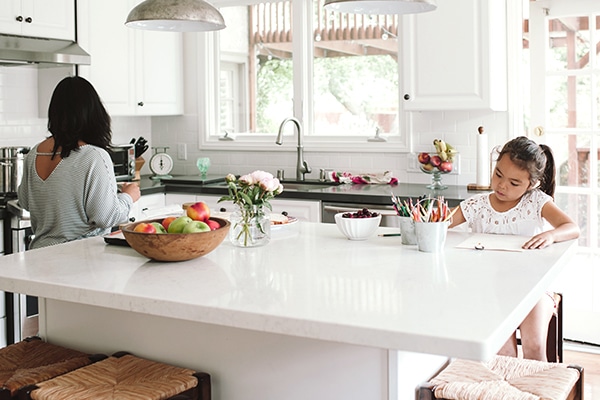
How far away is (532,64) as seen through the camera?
15.1ft

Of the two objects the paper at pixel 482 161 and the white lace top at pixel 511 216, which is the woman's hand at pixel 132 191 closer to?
the white lace top at pixel 511 216

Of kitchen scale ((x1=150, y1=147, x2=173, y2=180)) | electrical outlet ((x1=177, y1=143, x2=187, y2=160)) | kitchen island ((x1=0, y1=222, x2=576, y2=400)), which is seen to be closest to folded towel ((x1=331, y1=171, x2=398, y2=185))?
kitchen scale ((x1=150, y1=147, x2=173, y2=180))

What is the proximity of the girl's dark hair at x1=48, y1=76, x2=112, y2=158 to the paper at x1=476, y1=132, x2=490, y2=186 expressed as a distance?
2369 mm

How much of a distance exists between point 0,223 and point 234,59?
7.65ft

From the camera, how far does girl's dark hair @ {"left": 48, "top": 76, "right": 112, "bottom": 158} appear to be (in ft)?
10.4

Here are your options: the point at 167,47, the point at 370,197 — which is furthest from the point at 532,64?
the point at 167,47

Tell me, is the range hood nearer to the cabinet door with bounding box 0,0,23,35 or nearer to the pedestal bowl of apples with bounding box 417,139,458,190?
the cabinet door with bounding box 0,0,23,35

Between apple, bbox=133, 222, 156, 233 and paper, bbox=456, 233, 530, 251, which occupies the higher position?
apple, bbox=133, 222, 156, 233

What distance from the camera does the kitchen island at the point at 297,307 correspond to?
1781 mm

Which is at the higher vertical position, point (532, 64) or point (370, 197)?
point (532, 64)

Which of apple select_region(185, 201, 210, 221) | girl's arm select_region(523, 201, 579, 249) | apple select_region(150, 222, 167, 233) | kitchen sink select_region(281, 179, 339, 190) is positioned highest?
kitchen sink select_region(281, 179, 339, 190)

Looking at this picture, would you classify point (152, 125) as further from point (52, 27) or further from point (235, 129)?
point (52, 27)

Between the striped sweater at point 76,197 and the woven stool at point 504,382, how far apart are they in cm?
158

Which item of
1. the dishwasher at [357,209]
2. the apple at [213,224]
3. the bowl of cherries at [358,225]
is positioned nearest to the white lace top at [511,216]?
the bowl of cherries at [358,225]
